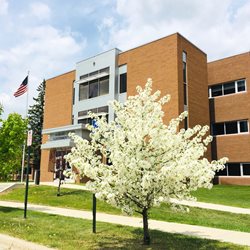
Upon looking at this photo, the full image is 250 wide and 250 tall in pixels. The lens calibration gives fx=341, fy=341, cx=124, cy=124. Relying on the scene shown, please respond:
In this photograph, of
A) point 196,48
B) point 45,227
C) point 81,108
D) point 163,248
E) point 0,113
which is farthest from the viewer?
point 81,108

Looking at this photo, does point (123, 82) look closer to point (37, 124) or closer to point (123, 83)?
point (123, 83)

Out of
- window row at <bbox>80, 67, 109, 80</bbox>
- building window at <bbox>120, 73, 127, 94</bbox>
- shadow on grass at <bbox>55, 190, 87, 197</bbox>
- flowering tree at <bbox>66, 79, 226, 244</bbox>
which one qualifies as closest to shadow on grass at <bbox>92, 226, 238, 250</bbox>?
flowering tree at <bbox>66, 79, 226, 244</bbox>

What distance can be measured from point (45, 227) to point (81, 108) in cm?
2607

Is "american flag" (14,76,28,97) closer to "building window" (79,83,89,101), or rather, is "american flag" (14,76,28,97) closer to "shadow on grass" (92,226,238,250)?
"building window" (79,83,89,101)

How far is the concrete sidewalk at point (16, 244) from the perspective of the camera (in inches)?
328

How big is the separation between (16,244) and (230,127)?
26.0m

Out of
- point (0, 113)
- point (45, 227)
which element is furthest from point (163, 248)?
point (0, 113)

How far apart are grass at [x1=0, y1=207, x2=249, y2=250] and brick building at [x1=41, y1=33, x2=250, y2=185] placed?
15.1 m

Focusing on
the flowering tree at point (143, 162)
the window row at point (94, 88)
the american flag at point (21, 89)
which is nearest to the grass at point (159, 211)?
the flowering tree at point (143, 162)

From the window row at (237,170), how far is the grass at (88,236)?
2082 centimetres

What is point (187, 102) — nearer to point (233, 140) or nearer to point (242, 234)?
point (233, 140)

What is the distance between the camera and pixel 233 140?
30734 millimetres

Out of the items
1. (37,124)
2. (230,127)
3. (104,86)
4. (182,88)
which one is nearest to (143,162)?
(182,88)

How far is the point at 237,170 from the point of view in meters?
30.0
